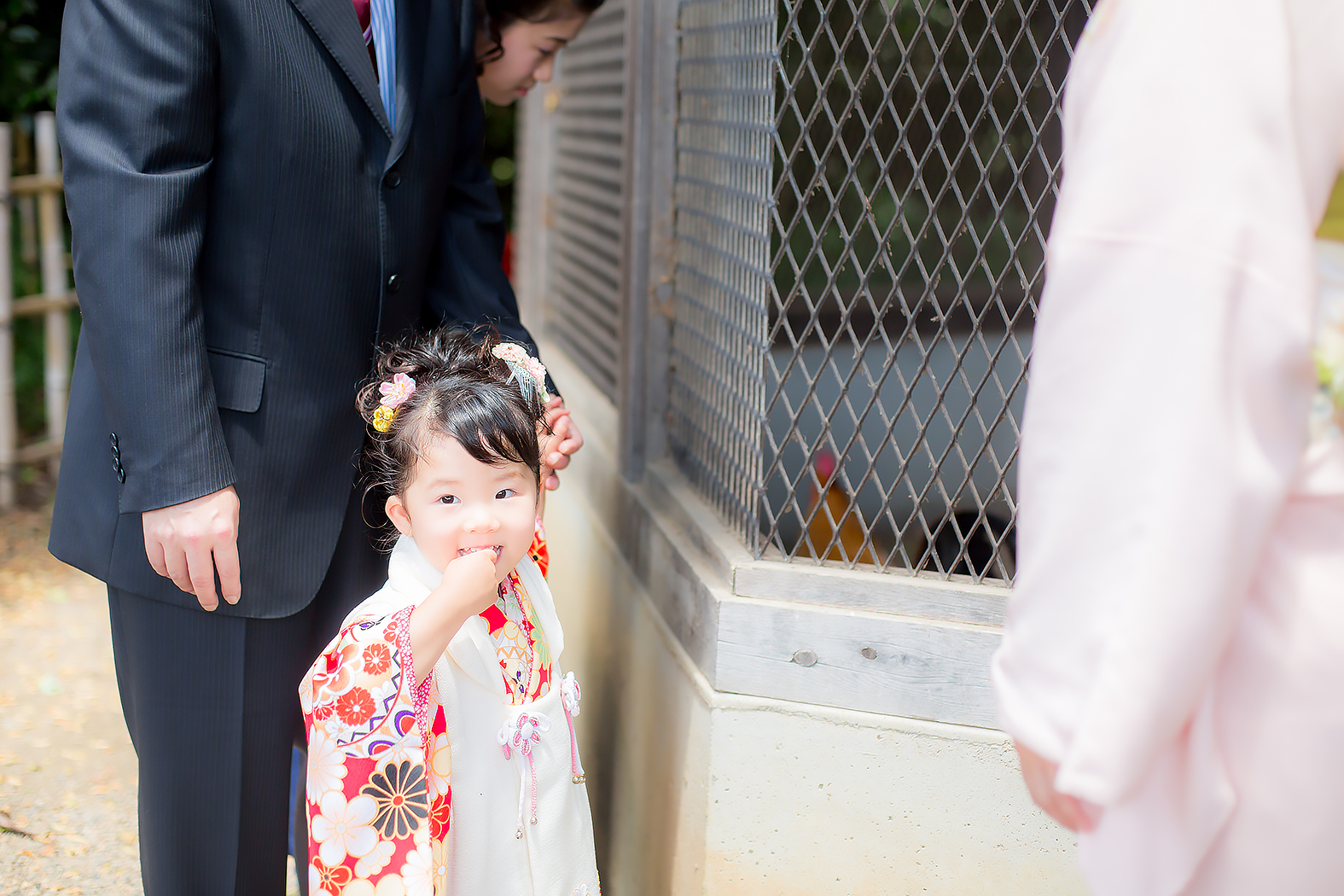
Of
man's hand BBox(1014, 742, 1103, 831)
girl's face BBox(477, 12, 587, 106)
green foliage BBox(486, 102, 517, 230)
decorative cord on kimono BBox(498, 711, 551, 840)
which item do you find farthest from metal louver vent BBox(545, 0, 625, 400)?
green foliage BBox(486, 102, 517, 230)

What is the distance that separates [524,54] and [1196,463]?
1566 mm

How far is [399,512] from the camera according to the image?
1697 millimetres

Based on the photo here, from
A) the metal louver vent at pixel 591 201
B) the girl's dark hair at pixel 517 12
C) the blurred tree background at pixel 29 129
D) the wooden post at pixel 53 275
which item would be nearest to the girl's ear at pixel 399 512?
the girl's dark hair at pixel 517 12

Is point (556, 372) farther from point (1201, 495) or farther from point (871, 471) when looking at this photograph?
point (1201, 495)

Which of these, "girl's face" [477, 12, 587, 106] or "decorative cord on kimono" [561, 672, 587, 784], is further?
"girl's face" [477, 12, 587, 106]

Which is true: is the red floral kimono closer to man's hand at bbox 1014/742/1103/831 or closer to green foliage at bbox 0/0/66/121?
man's hand at bbox 1014/742/1103/831

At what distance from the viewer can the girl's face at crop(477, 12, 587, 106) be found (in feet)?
6.89

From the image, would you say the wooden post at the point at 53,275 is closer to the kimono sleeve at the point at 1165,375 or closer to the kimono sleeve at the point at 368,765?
the kimono sleeve at the point at 368,765

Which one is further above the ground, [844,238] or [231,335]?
[844,238]

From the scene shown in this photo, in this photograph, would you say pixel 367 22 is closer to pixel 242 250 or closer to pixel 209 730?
pixel 242 250

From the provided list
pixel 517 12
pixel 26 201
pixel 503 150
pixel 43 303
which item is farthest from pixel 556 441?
pixel 503 150

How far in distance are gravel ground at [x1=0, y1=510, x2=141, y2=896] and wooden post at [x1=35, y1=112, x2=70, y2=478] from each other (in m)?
0.98

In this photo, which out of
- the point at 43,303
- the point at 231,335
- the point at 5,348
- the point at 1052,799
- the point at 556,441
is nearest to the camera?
the point at 1052,799

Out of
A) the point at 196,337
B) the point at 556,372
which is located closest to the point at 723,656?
the point at 196,337
